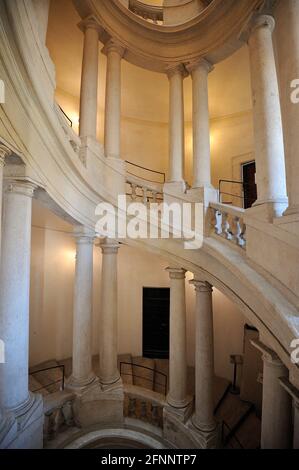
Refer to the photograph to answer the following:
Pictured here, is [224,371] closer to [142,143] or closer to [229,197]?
[229,197]

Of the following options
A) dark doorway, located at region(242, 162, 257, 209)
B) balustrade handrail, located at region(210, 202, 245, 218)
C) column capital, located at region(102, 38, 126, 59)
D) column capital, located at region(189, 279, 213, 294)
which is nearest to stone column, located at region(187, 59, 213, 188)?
balustrade handrail, located at region(210, 202, 245, 218)

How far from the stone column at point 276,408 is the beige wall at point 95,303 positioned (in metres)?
4.84

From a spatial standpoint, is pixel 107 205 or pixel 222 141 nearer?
pixel 107 205

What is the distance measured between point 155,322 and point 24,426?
6136 millimetres

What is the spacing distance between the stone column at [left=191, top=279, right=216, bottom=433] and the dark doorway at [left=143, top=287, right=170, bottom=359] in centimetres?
367

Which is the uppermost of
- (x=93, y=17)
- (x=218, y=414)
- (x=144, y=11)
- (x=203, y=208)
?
(x=144, y=11)

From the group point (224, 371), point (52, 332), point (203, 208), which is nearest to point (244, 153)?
point (203, 208)

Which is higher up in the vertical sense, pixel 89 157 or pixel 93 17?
pixel 93 17

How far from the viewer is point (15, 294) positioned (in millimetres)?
3113

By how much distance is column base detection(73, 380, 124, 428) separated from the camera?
16.4ft

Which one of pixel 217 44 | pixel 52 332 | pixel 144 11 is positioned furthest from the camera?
pixel 52 332

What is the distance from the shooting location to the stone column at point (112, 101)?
5.42m

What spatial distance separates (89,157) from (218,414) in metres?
7.21

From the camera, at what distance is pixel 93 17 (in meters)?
5.23
